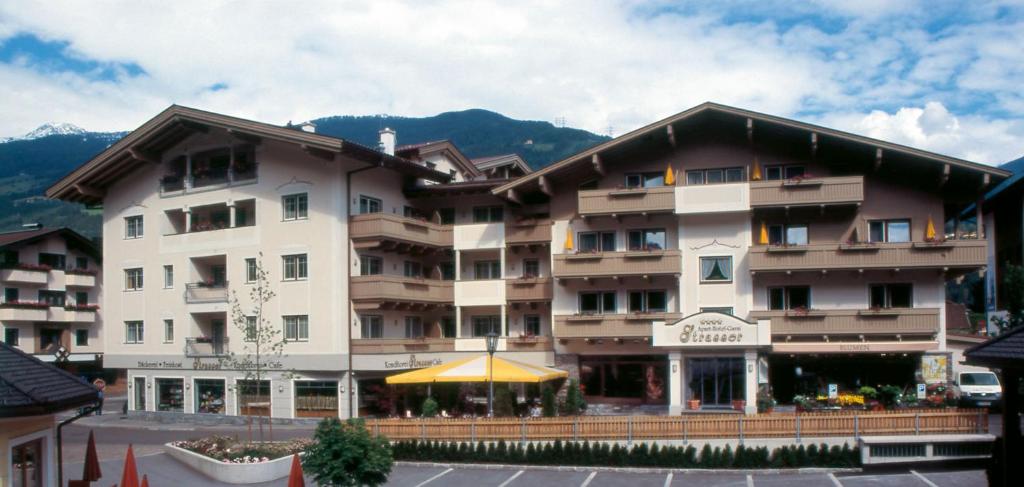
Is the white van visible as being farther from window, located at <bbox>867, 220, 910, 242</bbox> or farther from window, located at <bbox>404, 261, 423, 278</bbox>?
window, located at <bbox>404, 261, 423, 278</bbox>

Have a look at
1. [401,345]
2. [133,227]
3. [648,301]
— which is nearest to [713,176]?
[648,301]

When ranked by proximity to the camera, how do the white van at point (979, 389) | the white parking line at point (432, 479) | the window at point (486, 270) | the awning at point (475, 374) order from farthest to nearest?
the window at point (486, 270), the white van at point (979, 389), the awning at point (475, 374), the white parking line at point (432, 479)

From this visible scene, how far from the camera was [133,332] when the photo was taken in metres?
47.0

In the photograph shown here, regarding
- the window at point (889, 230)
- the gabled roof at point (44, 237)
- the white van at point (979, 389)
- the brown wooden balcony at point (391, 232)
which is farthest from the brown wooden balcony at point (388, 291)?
the gabled roof at point (44, 237)

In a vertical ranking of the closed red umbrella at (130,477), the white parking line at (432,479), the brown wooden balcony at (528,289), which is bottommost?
the white parking line at (432,479)

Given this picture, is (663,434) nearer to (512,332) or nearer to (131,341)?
(512,332)

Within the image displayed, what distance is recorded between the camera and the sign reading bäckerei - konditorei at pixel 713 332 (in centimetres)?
3566

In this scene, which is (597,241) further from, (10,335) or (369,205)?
(10,335)

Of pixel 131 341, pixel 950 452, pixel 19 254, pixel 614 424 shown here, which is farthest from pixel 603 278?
pixel 19 254

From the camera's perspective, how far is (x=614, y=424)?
2736 cm

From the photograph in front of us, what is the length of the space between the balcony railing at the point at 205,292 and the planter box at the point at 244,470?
56.7 ft

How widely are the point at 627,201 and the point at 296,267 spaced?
564 inches

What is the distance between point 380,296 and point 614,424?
1580 cm

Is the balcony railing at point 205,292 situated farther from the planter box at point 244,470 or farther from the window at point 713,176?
the window at point 713,176
